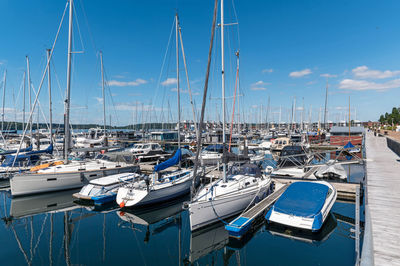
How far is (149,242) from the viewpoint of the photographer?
40.2ft

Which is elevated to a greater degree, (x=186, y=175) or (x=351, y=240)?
(x=186, y=175)

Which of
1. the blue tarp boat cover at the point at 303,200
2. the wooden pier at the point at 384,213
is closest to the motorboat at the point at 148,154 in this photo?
the blue tarp boat cover at the point at 303,200

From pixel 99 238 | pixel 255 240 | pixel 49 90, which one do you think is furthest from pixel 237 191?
pixel 49 90

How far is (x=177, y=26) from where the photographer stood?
79.7 ft

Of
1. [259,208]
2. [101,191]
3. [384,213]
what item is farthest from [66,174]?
[384,213]

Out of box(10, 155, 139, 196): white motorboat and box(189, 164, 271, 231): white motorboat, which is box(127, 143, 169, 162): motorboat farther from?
box(189, 164, 271, 231): white motorboat

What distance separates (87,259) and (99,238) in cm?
215

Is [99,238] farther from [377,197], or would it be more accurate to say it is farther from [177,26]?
[177,26]

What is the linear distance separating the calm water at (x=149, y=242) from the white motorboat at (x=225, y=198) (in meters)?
0.87

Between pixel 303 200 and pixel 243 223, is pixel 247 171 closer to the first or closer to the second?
pixel 303 200

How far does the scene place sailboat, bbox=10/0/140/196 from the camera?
18984mm

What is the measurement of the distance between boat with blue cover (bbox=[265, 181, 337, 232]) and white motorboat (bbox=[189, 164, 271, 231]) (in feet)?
5.50

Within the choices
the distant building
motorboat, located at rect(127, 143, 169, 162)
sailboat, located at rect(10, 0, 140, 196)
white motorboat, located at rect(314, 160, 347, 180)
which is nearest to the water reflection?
white motorboat, located at rect(314, 160, 347, 180)

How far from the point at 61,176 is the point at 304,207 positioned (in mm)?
19500
